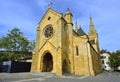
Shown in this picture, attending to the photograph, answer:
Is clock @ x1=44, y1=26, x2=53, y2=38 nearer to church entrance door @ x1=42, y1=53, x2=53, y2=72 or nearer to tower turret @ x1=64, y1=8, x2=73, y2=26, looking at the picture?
tower turret @ x1=64, y1=8, x2=73, y2=26

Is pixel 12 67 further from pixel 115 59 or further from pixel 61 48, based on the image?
pixel 115 59

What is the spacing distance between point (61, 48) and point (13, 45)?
17.7 m

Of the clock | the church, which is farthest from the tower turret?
the clock

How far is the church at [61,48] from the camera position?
77.9 ft

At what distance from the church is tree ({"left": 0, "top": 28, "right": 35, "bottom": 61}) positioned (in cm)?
895

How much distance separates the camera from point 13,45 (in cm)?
3519

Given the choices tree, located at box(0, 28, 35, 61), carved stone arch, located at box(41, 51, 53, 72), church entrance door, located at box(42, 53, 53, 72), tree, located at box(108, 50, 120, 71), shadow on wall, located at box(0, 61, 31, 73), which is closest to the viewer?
shadow on wall, located at box(0, 61, 31, 73)

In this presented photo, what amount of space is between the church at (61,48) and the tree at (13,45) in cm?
895

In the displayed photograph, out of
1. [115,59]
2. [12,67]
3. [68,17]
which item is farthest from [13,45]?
[115,59]

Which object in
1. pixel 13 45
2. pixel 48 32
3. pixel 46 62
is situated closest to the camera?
pixel 48 32

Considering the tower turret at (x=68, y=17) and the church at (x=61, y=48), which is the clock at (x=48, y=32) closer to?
the church at (x=61, y=48)

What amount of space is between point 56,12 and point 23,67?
1461 centimetres

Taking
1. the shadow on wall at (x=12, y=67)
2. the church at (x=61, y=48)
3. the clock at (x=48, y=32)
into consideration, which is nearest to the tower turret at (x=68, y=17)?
the church at (x=61, y=48)

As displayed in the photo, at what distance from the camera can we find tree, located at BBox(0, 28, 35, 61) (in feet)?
114
